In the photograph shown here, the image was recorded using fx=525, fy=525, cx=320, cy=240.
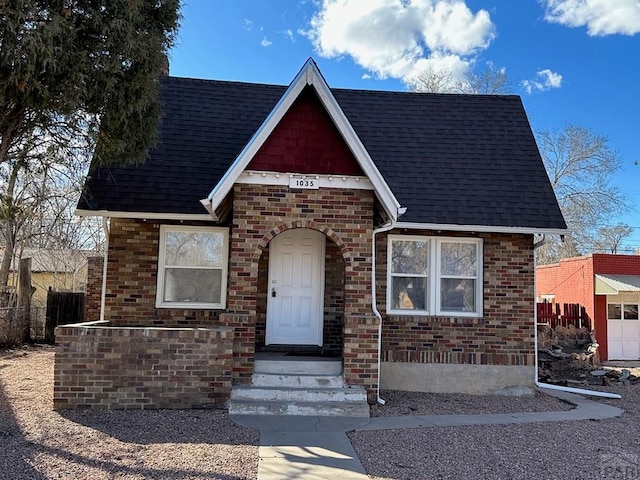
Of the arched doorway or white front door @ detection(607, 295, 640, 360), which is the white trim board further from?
white front door @ detection(607, 295, 640, 360)

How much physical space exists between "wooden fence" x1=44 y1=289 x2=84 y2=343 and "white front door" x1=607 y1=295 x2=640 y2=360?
60.5ft

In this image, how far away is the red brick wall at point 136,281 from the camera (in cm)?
945

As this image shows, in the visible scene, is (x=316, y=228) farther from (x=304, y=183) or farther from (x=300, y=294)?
(x=300, y=294)

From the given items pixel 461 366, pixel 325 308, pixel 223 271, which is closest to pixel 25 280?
pixel 223 271

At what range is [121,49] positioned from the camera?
698 centimetres

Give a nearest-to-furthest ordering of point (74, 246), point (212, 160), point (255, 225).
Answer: point (255, 225)
point (212, 160)
point (74, 246)

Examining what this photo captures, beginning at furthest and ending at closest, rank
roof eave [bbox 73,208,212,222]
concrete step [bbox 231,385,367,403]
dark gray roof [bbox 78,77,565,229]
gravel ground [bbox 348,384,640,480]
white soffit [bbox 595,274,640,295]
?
1. white soffit [bbox 595,274,640,295]
2. dark gray roof [bbox 78,77,565,229]
3. roof eave [bbox 73,208,212,222]
4. concrete step [bbox 231,385,367,403]
5. gravel ground [bbox 348,384,640,480]

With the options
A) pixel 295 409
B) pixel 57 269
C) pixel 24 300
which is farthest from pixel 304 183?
pixel 57 269

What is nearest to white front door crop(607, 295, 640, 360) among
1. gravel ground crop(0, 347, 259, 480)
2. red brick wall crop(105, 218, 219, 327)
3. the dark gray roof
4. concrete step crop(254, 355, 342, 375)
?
the dark gray roof

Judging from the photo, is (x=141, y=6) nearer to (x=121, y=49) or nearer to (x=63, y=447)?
(x=121, y=49)

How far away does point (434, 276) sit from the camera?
1003cm

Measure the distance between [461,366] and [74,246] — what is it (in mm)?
26076

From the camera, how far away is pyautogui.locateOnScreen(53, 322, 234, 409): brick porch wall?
746cm

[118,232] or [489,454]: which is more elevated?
[118,232]
